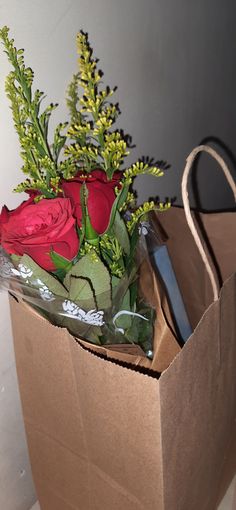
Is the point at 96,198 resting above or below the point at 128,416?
above

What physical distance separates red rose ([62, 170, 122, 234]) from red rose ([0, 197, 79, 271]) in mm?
28

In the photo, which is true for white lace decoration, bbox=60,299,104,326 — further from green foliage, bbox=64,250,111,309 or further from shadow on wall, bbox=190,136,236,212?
shadow on wall, bbox=190,136,236,212

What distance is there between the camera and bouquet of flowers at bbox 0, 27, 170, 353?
1.72 feet

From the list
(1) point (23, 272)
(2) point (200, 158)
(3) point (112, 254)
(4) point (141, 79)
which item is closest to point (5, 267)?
(1) point (23, 272)

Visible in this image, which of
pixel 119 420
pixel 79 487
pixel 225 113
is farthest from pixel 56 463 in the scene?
pixel 225 113

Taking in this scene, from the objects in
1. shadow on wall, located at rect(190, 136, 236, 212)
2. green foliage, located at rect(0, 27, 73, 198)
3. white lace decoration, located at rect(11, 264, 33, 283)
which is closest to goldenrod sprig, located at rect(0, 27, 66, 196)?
green foliage, located at rect(0, 27, 73, 198)

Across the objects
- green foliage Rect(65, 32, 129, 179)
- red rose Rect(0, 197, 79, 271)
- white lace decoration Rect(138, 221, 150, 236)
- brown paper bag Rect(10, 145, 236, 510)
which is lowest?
brown paper bag Rect(10, 145, 236, 510)

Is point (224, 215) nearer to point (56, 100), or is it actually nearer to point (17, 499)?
point (56, 100)

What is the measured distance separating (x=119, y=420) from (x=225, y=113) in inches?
45.3

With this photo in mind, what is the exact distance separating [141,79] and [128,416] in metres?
0.66

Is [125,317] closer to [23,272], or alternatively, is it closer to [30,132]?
[23,272]

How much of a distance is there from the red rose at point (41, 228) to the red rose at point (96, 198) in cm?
3

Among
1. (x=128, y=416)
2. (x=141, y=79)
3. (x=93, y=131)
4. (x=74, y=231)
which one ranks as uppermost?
(x=141, y=79)

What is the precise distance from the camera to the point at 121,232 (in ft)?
1.89
